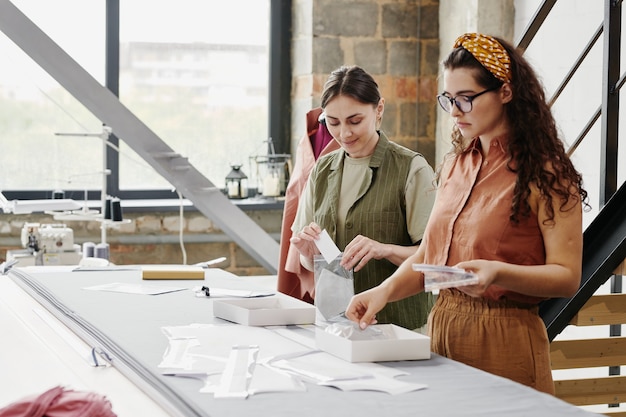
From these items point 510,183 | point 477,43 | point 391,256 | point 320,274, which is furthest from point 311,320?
point 477,43

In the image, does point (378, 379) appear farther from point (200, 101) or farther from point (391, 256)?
point (200, 101)

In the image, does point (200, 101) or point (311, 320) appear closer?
point (311, 320)

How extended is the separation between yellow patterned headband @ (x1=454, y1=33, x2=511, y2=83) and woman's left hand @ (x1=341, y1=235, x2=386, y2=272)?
56 centimetres

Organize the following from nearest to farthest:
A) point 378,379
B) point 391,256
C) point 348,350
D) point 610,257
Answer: point 378,379 → point 348,350 → point 391,256 → point 610,257

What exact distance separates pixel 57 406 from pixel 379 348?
28.0 inches

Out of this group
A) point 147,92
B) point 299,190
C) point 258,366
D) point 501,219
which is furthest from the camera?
point 147,92

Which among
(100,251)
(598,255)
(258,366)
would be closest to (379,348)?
(258,366)

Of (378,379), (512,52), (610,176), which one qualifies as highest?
(512,52)

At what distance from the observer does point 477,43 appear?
2.04 m

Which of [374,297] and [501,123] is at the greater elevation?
[501,123]

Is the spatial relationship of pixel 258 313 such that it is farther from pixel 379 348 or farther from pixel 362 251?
pixel 379 348

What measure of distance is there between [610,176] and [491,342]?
3.87ft

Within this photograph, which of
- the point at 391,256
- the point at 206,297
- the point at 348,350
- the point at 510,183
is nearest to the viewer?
the point at 348,350

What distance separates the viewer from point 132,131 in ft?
13.6
